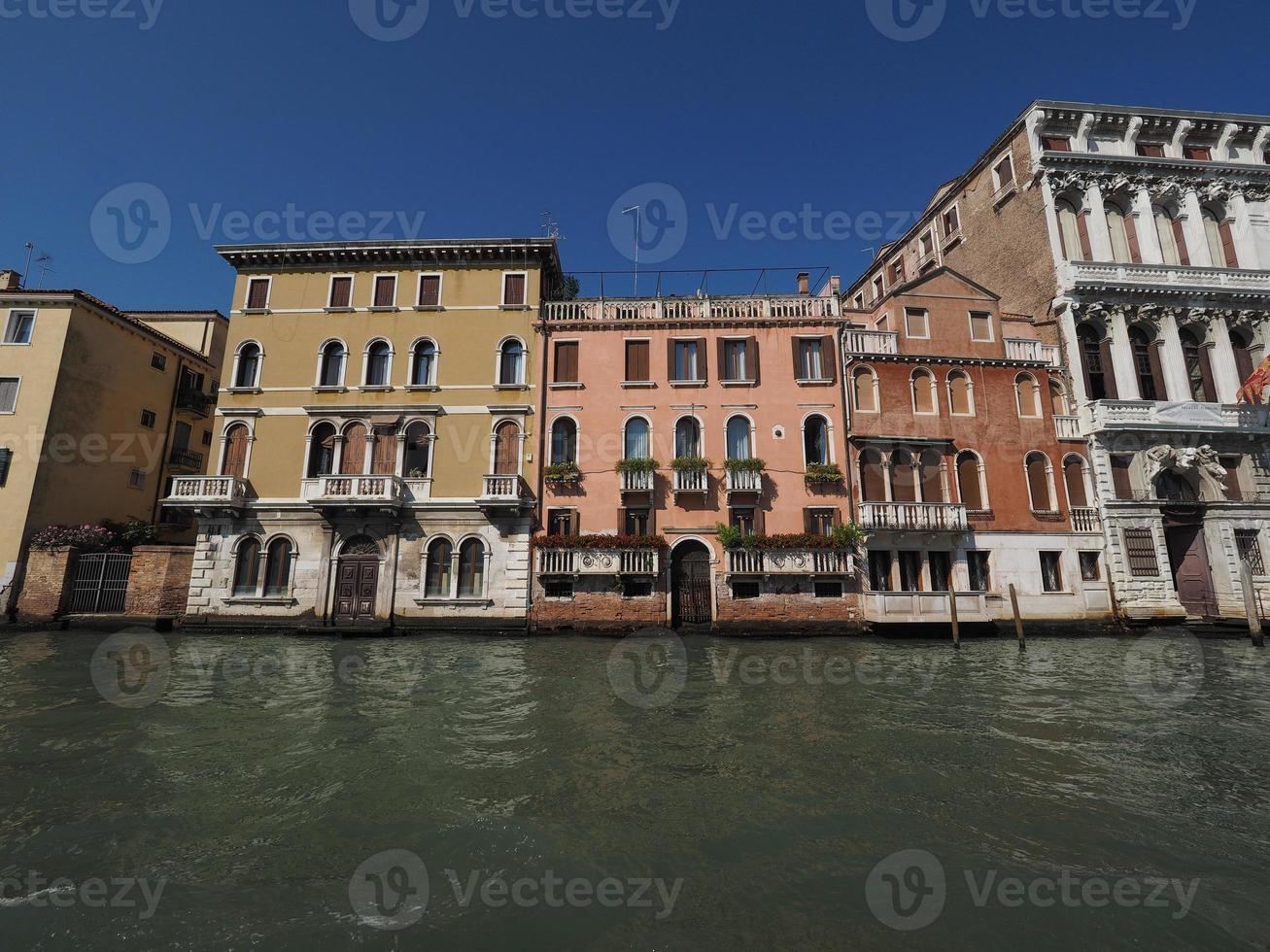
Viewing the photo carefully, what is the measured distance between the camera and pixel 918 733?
27.8 ft

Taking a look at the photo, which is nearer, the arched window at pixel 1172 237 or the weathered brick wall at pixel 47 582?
the weathered brick wall at pixel 47 582

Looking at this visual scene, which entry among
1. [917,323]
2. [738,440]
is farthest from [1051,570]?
[738,440]

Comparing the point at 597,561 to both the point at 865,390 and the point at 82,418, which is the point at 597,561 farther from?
the point at 82,418

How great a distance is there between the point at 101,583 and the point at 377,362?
11.8m

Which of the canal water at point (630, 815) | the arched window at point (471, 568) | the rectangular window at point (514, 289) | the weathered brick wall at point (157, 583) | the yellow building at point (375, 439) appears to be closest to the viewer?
the canal water at point (630, 815)

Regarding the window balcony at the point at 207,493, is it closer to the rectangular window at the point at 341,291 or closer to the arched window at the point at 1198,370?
the rectangular window at the point at 341,291

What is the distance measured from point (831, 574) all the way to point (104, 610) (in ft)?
80.7

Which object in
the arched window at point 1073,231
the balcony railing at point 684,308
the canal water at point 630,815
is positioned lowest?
the canal water at point 630,815

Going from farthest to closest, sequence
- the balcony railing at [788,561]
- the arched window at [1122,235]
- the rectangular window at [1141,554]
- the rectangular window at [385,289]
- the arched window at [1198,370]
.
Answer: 1. the arched window at [1122,235]
2. the arched window at [1198,370]
3. the rectangular window at [385,289]
4. the rectangular window at [1141,554]
5. the balcony railing at [788,561]

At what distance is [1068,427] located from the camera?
20875mm

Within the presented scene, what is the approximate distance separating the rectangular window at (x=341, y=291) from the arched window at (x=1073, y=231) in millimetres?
28206

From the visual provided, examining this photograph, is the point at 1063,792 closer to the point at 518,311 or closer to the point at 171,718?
the point at 171,718

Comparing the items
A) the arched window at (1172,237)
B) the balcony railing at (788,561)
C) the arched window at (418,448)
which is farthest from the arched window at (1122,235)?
the arched window at (418,448)

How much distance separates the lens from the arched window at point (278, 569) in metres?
19.6
